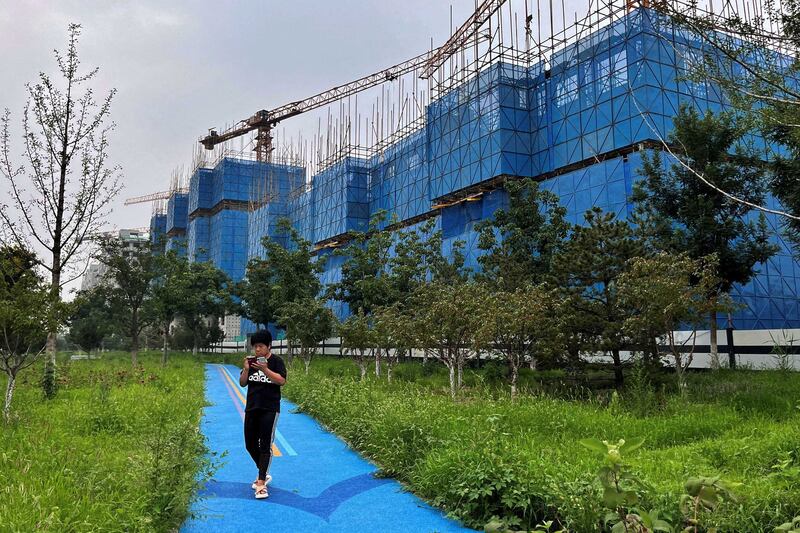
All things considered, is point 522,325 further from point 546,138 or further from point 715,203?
point 546,138

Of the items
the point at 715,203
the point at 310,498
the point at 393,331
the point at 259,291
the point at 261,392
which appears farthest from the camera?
the point at 259,291

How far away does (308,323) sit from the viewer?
721 inches

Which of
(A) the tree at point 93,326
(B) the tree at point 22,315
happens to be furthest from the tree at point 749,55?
(A) the tree at point 93,326

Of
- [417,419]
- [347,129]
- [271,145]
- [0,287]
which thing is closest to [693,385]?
[417,419]

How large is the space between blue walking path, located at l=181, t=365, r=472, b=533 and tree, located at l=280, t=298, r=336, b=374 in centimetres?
1017

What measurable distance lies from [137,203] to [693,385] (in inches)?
4984

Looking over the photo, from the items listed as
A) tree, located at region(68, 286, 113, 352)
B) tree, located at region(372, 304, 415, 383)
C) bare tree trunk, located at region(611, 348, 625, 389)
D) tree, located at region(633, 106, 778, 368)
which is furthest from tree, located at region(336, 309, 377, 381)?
tree, located at region(68, 286, 113, 352)

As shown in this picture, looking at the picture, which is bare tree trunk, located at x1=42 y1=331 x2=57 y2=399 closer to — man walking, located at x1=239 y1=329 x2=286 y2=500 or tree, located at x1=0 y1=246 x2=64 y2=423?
tree, located at x1=0 y1=246 x2=64 y2=423

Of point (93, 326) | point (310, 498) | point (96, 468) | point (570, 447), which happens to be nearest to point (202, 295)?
point (93, 326)

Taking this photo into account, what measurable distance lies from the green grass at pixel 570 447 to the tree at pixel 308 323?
809 centimetres

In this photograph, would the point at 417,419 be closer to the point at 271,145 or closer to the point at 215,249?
the point at 215,249

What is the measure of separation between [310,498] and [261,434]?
2.53 ft

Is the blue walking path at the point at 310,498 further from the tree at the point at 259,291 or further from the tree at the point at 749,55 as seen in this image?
the tree at the point at 259,291

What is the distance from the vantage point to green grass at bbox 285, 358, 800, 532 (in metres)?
4.06
